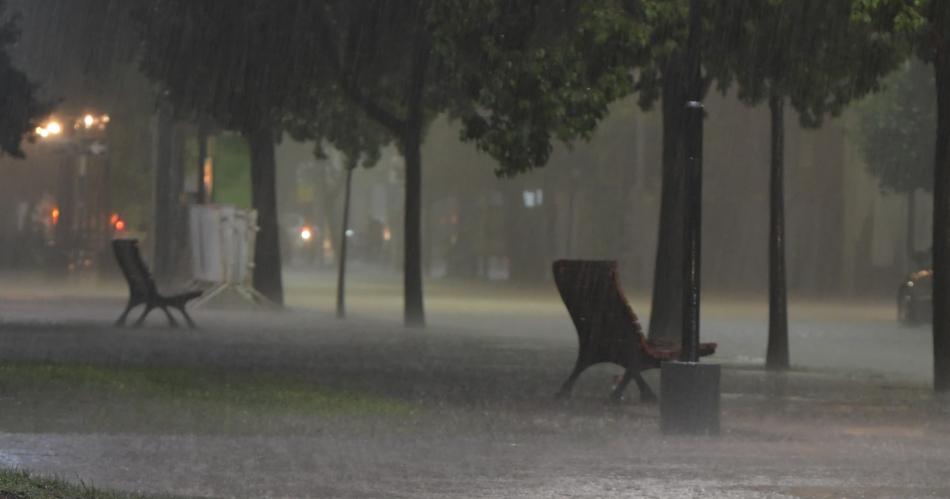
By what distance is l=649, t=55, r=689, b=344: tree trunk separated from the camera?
82.5 ft

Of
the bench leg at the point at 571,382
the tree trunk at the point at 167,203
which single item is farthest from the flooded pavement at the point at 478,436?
the tree trunk at the point at 167,203

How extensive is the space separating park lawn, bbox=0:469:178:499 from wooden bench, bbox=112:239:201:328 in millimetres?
18346

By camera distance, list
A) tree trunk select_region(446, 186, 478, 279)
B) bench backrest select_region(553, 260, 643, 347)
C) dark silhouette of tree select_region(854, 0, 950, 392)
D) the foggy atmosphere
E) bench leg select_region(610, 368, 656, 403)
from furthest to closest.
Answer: tree trunk select_region(446, 186, 478, 279) → dark silhouette of tree select_region(854, 0, 950, 392) → bench leg select_region(610, 368, 656, 403) → bench backrest select_region(553, 260, 643, 347) → the foggy atmosphere

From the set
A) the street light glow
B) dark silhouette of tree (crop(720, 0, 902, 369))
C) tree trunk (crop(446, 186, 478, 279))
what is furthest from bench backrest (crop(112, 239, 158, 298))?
tree trunk (crop(446, 186, 478, 279))

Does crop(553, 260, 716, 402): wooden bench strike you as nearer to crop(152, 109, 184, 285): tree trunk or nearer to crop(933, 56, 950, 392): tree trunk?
crop(933, 56, 950, 392): tree trunk

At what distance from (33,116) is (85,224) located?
127 feet

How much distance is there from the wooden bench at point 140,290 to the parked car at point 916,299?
589 inches

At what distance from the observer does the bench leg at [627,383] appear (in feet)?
58.5

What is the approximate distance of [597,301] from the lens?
17.9 m

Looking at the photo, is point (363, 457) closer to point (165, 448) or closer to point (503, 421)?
point (165, 448)

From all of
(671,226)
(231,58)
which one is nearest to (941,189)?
(671,226)

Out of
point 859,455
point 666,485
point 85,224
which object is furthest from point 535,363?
point 85,224

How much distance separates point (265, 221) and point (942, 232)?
2217 centimetres

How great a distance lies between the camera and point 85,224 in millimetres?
65500
